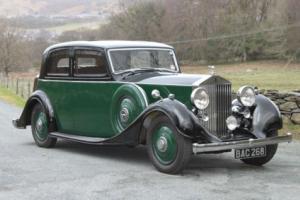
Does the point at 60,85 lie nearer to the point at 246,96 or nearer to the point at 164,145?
the point at 164,145

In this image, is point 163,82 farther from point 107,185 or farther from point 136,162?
point 107,185

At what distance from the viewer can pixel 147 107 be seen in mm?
8445

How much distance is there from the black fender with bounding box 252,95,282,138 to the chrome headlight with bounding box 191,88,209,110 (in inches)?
37.7

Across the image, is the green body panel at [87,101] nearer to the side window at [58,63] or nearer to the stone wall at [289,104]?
the side window at [58,63]

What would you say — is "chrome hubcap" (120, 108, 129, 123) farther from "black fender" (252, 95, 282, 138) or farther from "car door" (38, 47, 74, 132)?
"black fender" (252, 95, 282, 138)

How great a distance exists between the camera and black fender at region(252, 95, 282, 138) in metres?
8.62

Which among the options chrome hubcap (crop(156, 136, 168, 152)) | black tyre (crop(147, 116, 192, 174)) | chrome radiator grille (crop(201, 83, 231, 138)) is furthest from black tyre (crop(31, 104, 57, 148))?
chrome radiator grille (crop(201, 83, 231, 138))

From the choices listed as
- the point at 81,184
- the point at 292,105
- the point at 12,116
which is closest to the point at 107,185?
the point at 81,184

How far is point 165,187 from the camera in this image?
716 cm

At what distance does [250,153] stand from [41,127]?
445 cm

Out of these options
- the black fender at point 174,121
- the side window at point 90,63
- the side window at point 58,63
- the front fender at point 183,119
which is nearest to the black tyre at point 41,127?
the side window at point 58,63

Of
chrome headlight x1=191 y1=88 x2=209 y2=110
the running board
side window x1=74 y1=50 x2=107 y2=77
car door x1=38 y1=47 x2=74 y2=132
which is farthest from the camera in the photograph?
car door x1=38 y1=47 x2=74 y2=132

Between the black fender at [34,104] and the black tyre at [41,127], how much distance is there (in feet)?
0.32

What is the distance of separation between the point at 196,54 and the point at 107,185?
5188 centimetres
